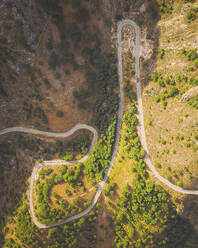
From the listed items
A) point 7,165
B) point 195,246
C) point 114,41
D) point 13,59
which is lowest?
point 195,246

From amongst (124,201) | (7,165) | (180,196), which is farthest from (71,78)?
(180,196)

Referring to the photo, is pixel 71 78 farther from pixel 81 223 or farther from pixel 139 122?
pixel 81 223

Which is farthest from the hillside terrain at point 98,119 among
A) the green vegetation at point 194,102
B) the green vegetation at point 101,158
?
the green vegetation at point 101,158

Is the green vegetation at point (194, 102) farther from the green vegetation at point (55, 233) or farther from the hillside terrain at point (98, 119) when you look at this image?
the green vegetation at point (55, 233)

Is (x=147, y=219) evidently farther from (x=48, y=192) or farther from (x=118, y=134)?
(x=48, y=192)

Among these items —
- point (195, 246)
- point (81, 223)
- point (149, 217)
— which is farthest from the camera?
point (195, 246)

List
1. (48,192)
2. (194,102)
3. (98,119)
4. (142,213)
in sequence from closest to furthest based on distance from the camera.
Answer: (194,102)
(142,213)
(48,192)
(98,119)

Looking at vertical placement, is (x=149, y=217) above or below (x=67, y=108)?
below

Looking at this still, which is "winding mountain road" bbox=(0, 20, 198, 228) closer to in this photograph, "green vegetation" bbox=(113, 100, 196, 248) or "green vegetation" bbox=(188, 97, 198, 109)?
"green vegetation" bbox=(113, 100, 196, 248)

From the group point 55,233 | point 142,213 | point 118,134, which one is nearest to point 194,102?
point 118,134
